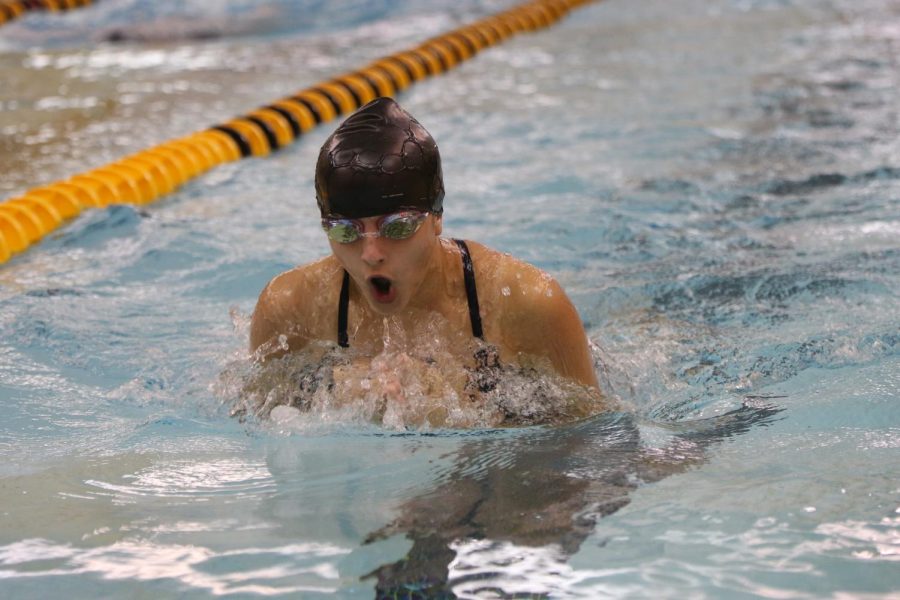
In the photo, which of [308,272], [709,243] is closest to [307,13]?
[709,243]

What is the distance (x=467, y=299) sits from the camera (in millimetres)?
2707

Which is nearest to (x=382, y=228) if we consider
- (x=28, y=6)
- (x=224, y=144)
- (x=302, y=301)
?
(x=302, y=301)

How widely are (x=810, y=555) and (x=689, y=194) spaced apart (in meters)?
3.10

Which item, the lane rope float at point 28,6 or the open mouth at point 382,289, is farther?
the lane rope float at point 28,6

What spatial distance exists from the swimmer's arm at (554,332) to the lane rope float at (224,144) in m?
2.76

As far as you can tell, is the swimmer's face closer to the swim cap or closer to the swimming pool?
the swim cap

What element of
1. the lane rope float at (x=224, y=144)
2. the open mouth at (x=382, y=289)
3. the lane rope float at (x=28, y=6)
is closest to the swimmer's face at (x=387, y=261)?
the open mouth at (x=382, y=289)

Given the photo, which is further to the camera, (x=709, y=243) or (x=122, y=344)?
A: (x=709, y=243)

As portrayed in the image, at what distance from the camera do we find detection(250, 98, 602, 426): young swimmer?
8.04 feet

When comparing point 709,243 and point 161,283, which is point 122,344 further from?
point 709,243

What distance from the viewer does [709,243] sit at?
14.3 feet

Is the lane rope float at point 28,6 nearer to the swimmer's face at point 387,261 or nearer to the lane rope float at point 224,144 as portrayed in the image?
the lane rope float at point 224,144

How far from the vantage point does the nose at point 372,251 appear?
2434 millimetres

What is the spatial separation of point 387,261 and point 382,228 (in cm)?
7
